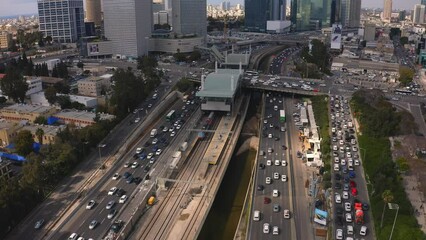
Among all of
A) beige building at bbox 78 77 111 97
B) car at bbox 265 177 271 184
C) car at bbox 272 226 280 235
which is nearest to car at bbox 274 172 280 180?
car at bbox 265 177 271 184

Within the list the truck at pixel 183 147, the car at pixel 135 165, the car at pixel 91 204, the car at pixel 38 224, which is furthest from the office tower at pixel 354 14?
the car at pixel 38 224

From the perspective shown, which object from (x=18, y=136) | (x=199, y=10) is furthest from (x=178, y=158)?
(x=199, y=10)

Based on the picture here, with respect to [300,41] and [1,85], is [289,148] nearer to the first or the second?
[1,85]

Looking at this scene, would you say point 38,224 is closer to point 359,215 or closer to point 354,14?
point 359,215

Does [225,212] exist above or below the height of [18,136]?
below

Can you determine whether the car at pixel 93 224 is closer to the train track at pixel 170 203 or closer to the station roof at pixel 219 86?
the train track at pixel 170 203

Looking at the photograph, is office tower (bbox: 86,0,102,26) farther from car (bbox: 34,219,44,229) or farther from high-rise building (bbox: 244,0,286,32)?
car (bbox: 34,219,44,229)

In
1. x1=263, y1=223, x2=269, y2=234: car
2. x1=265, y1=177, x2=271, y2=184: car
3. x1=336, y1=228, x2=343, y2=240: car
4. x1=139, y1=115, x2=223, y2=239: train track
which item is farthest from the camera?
x1=265, y1=177, x2=271, y2=184: car
